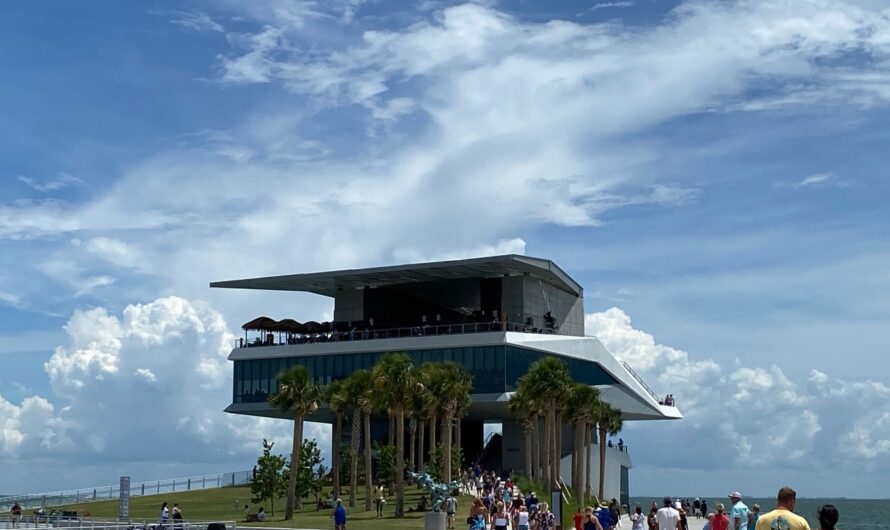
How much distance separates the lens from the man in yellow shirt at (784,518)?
10.8 m

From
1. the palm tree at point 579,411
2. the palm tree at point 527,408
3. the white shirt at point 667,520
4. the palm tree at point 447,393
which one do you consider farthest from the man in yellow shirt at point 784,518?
the palm tree at point 579,411

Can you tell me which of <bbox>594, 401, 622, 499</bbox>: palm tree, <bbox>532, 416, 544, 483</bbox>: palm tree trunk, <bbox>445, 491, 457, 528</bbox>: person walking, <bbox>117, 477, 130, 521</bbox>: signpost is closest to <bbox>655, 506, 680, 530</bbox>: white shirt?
<bbox>445, 491, 457, 528</bbox>: person walking

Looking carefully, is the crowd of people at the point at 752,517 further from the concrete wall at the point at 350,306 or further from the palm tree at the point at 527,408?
the concrete wall at the point at 350,306

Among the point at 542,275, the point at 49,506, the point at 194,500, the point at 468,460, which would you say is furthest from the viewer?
the point at 468,460

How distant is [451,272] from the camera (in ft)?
282

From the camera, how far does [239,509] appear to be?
64125 millimetres

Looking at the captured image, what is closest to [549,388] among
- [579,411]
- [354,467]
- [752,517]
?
[579,411]

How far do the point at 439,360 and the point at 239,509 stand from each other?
22.7 m

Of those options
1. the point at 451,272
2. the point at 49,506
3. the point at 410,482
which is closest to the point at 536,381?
the point at 410,482

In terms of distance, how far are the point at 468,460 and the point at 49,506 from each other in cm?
3805

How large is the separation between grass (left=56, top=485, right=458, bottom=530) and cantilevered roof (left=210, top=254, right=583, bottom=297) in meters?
17.1

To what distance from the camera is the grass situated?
168 ft

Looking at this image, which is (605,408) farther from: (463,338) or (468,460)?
(468,460)

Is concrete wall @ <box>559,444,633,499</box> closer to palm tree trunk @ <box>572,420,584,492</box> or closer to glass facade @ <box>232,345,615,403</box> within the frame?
glass facade @ <box>232,345,615,403</box>
